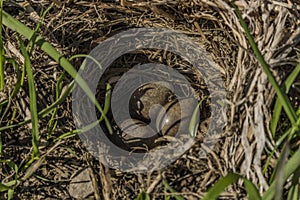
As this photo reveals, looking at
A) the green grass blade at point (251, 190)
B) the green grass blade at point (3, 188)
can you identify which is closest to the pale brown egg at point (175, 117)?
the green grass blade at point (251, 190)

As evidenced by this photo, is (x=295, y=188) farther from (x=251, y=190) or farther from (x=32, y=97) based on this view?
(x=32, y=97)

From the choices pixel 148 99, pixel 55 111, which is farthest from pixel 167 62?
pixel 55 111

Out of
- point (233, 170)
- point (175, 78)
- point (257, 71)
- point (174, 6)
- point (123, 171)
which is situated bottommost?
point (233, 170)

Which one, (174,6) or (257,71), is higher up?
(174,6)

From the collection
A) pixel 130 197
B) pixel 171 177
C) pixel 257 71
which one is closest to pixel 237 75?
pixel 257 71

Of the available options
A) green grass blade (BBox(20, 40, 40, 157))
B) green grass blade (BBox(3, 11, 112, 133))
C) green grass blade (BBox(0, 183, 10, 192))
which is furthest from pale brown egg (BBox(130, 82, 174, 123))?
green grass blade (BBox(0, 183, 10, 192))

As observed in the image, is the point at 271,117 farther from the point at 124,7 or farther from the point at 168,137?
the point at 124,7

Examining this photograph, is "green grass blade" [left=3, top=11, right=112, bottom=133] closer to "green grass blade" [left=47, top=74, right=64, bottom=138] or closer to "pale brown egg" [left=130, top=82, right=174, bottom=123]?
"green grass blade" [left=47, top=74, right=64, bottom=138]

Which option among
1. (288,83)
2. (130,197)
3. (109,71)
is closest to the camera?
(288,83)

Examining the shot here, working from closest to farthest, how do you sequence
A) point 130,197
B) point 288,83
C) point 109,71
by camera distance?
point 288,83
point 130,197
point 109,71
